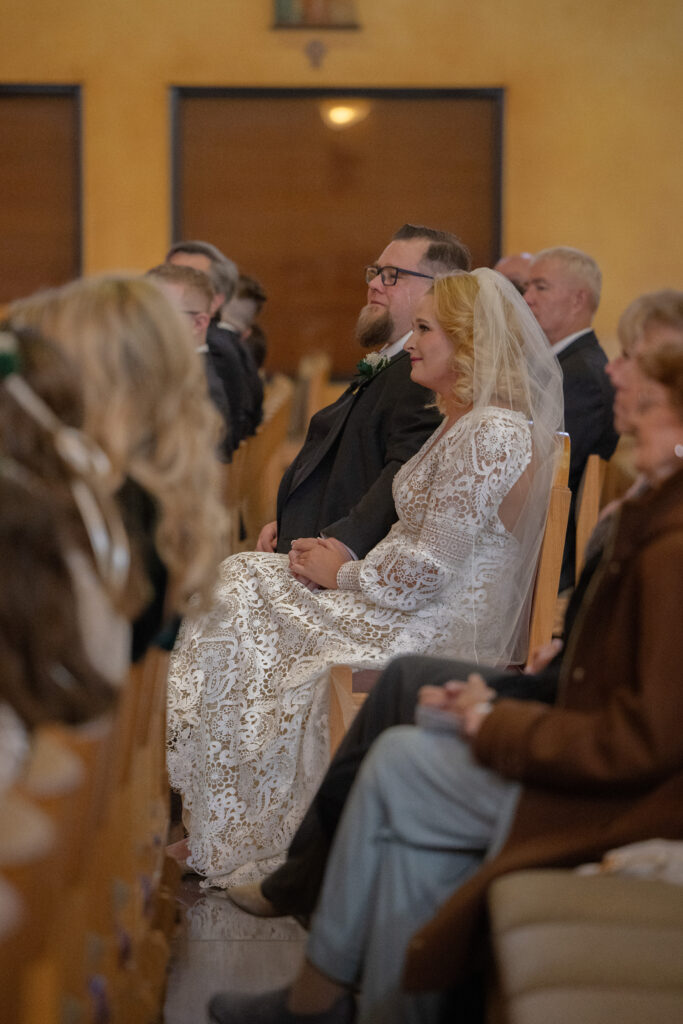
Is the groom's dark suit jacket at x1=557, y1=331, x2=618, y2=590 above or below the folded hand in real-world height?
above

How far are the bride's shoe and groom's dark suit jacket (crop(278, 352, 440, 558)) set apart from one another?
106 cm

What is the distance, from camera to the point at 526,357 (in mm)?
3010

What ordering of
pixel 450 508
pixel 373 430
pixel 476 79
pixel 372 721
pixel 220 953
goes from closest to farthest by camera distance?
1. pixel 372 721
2. pixel 220 953
3. pixel 450 508
4. pixel 373 430
5. pixel 476 79

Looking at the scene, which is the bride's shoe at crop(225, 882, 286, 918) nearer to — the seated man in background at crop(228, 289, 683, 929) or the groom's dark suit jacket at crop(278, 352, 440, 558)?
the seated man in background at crop(228, 289, 683, 929)

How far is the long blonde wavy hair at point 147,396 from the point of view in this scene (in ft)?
5.62

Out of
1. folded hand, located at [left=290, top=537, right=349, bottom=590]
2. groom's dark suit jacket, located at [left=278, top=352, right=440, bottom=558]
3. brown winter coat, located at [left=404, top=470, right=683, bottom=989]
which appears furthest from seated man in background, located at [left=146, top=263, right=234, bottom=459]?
brown winter coat, located at [left=404, top=470, right=683, bottom=989]

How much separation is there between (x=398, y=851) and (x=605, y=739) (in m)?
0.40

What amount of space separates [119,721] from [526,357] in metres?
1.75

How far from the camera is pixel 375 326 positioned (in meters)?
3.71

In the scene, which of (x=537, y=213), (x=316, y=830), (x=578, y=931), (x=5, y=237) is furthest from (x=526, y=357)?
(x=5, y=237)

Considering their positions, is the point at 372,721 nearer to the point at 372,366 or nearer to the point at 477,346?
the point at 477,346

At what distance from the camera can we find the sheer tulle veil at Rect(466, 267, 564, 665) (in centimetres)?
288

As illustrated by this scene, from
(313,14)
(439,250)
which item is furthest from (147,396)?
(313,14)

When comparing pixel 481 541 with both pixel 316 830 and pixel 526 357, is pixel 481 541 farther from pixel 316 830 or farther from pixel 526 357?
pixel 316 830
